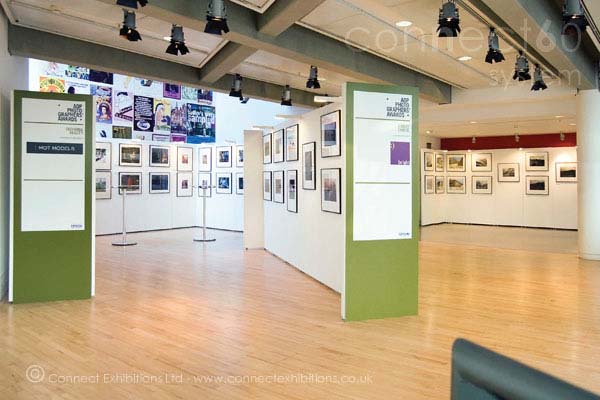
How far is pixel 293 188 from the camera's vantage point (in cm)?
859

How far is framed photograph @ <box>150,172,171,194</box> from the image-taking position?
14.8 meters

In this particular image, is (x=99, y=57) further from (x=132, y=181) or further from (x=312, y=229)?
(x=132, y=181)

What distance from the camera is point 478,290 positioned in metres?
6.92

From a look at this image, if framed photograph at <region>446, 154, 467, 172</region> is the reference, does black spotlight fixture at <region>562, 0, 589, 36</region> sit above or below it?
above

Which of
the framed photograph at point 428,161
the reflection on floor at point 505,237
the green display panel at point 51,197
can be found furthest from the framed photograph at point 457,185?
the green display panel at point 51,197

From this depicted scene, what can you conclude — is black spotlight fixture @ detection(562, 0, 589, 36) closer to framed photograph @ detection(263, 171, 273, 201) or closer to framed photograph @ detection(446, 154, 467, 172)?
framed photograph @ detection(263, 171, 273, 201)

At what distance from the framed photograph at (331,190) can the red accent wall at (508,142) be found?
496 inches

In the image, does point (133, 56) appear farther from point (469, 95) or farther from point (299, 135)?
point (469, 95)

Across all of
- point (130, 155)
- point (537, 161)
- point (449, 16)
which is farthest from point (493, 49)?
point (537, 161)

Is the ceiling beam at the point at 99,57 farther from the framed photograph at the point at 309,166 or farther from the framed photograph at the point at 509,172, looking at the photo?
the framed photograph at the point at 509,172

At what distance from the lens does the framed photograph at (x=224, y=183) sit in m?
15.2

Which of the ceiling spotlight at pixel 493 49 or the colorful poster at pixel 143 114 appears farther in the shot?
the colorful poster at pixel 143 114

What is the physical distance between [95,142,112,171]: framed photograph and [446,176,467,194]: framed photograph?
1207cm

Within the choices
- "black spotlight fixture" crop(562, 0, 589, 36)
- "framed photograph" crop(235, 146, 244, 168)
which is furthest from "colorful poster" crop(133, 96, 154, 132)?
"black spotlight fixture" crop(562, 0, 589, 36)
